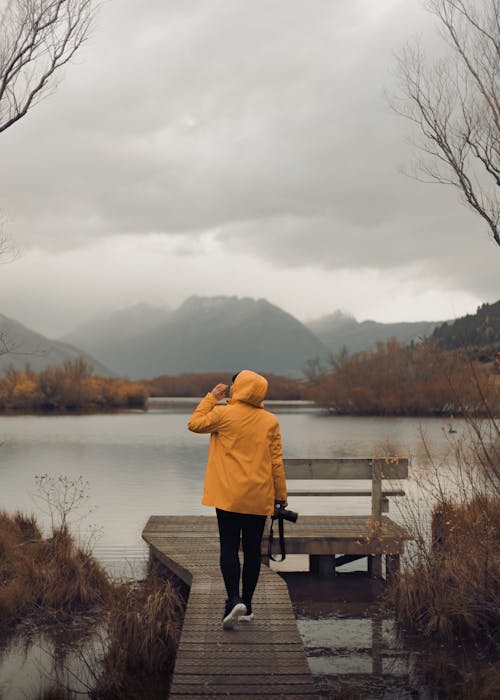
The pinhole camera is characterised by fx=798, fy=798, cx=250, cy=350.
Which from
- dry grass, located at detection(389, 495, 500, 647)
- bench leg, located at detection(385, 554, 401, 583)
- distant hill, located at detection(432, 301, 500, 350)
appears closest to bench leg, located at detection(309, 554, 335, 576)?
bench leg, located at detection(385, 554, 401, 583)

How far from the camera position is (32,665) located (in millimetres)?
7457

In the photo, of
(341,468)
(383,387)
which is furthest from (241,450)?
(383,387)

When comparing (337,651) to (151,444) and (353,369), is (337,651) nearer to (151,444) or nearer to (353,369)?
(151,444)

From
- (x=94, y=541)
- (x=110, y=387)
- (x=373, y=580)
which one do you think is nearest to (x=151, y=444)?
(x=94, y=541)

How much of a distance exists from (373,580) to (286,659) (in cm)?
532

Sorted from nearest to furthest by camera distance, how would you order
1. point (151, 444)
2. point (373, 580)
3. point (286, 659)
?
point (286, 659) < point (373, 580) < point (151, 444)

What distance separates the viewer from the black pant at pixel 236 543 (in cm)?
618

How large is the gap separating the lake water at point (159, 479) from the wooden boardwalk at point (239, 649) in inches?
31.9

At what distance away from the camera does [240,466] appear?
604 centimetres

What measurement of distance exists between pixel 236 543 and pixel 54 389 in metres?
69.6

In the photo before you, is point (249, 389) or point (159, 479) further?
point (159, 479)

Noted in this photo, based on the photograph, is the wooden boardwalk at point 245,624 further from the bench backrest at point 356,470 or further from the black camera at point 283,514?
the black camera at point 283,514

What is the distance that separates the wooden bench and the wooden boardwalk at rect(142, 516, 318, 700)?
1.43 m

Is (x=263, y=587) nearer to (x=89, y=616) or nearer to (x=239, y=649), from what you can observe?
(x=239, y=649)
